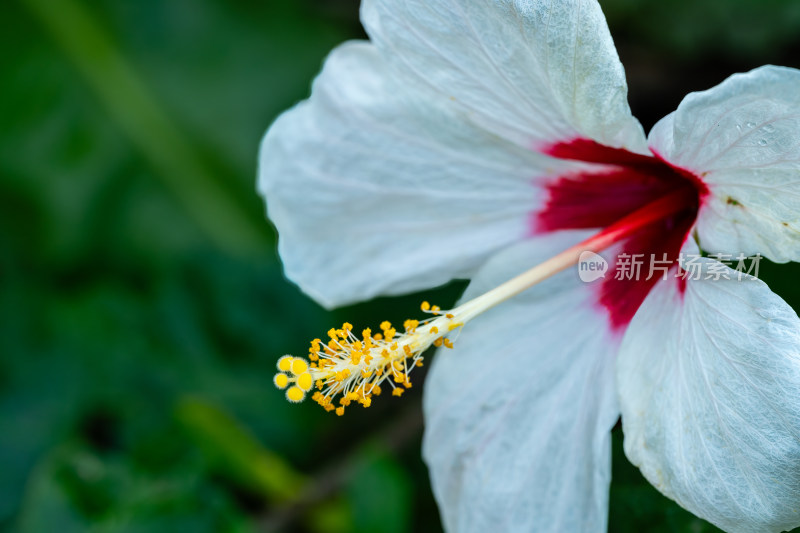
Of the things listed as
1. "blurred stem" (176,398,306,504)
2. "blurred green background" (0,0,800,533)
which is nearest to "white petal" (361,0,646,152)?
"blurred green background" (0,0,800,533)

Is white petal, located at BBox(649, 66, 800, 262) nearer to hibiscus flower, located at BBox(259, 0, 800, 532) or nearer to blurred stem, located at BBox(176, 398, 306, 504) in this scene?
hibiscus flower, located at BBox(259, 0, 800, 532)

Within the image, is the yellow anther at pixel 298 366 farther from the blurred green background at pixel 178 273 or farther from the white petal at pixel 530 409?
the blurred green background at pixel 178 273

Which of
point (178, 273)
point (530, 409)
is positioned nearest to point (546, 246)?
point (530, 409)

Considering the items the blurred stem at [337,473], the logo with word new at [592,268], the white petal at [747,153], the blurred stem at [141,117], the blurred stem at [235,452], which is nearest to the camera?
the white petal at [747,153]

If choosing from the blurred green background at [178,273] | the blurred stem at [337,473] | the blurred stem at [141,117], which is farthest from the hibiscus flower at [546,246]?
the blurred stem at [141,117]

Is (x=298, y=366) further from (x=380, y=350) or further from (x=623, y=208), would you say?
(x=623, y=208)

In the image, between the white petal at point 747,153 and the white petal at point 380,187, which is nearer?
the white petal at point 747,153
